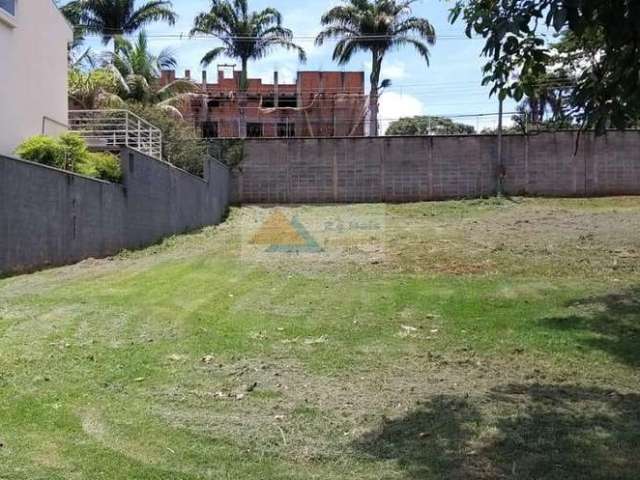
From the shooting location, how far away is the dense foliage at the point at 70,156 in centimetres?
1590

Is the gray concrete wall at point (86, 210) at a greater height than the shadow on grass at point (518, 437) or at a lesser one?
greater

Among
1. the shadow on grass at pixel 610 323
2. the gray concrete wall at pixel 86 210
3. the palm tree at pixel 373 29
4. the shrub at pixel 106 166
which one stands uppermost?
the palm tree at pixel 373 29

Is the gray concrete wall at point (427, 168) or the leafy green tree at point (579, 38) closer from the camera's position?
the leafy green tree at point (579, 38)

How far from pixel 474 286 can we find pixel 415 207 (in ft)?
53.4

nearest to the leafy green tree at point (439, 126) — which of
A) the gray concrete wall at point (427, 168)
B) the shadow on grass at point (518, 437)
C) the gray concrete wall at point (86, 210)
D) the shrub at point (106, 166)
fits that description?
the gray concrete wall at point (427, 168)

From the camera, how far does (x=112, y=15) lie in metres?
36.6

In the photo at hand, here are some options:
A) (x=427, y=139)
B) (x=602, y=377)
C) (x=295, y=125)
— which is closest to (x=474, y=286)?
(x=602, y=377)

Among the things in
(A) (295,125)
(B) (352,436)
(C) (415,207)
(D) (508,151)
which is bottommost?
(B) (352,436)

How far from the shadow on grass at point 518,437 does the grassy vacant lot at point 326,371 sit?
2cm

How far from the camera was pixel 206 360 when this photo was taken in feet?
21.5

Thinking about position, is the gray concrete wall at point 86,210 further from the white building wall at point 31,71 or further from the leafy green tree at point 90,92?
the leafy green tree at point 90,92

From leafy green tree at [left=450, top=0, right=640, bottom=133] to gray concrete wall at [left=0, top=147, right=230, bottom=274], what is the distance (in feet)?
32.5

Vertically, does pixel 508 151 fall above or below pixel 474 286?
above

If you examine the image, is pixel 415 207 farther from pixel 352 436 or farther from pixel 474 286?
pixel 352 436
